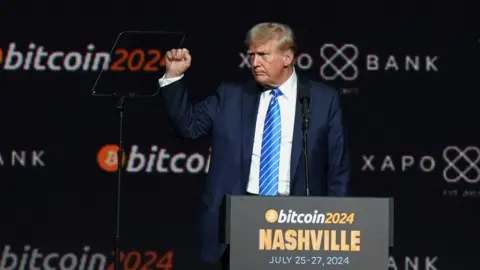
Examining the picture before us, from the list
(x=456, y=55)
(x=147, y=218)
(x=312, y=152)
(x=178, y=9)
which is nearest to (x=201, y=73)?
(x=178, y=9)

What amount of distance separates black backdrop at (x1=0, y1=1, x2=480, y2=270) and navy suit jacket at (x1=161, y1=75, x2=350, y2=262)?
1664 mm

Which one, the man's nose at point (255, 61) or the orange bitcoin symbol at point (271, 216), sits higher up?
the man's nose at point (255, 61)

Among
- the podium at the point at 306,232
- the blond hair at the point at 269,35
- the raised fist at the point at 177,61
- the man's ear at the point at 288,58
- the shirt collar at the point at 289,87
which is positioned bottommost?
the podium at the point at 306,232

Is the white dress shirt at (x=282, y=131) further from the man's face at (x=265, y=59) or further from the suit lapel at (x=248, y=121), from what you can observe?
the man's face at (x=265, y=59)

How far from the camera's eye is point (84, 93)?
592 centimetres

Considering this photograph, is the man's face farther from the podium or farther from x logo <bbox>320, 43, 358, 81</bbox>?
x logo <bbox>320, 43, 358, 81</bbox>

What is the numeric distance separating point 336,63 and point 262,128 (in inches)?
71.2

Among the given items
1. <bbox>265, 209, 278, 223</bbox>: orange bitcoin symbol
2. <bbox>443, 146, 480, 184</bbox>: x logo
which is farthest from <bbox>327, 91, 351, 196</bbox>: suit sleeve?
<bbox>443, 146, 480, 184</bbox>: x logo

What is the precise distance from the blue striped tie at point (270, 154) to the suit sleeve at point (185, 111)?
23 centimetres

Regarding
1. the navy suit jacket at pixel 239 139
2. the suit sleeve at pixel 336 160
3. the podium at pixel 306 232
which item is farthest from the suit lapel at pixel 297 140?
the podium at pixel 306 232

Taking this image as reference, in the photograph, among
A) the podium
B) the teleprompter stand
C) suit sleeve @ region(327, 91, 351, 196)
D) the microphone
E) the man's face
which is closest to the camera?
the podium

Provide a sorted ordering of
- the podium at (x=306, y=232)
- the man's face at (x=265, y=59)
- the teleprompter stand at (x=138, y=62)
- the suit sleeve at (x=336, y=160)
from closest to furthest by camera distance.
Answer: the podium at (x=306, y=232)
the man's face at (x=265, y=59)
the suit sleeve at (x=336, y=160)
the teleprompter stand at (x=138, y=62)

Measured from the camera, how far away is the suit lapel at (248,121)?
4160 mm

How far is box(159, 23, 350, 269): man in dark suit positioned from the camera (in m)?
4.09
